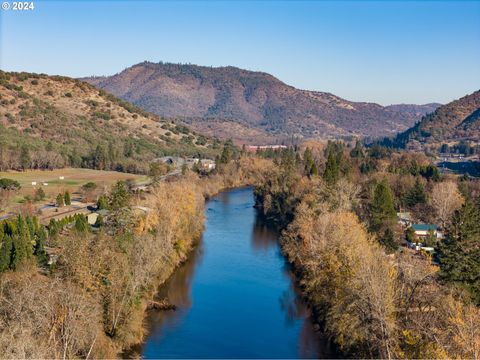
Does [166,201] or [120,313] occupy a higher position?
[166,201]

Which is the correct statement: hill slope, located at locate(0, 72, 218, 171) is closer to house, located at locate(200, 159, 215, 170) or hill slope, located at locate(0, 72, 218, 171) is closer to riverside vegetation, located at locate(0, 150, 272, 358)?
house, located at locate(200, 159, 215, 170)

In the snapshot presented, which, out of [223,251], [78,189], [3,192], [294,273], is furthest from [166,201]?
[78,189]

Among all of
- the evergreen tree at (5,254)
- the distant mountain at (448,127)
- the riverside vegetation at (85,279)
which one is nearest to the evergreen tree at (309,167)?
the riverside vegetation at (85,279)

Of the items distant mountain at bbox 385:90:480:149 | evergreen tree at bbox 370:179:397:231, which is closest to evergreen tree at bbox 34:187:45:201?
evergreen tree at bbox 370:179:397:231

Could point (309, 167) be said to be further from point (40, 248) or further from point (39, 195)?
point (40, 248)

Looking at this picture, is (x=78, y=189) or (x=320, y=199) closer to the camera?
(x=320, y=199)

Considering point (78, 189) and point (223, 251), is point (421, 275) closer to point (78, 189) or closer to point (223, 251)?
point (223, 251)
